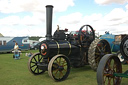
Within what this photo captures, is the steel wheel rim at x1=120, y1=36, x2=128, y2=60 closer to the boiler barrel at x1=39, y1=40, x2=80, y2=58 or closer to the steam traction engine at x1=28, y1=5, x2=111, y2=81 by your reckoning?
the steam traction engine at x1=28, y1=5, x2=111, y2=81

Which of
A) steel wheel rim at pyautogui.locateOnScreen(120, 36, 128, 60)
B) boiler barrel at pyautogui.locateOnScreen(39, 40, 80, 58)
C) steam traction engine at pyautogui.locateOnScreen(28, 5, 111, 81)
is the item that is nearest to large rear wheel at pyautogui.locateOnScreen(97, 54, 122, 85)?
steel wheel rim at pyautogui.locateOnScreen(120, 36, 128, 60)

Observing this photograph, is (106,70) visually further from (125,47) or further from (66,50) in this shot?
(66,50)

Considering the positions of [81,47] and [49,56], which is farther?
[81,47]

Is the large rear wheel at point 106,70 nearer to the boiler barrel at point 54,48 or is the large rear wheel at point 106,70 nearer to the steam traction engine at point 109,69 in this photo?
the steam traction engine at point 109,69

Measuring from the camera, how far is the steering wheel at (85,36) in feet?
21.9

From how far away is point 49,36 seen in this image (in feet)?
19.0

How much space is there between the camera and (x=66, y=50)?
6.02 m

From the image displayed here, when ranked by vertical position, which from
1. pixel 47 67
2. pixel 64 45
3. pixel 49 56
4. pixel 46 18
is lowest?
pixel 47 67

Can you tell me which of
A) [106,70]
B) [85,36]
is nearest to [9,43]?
[85,36]

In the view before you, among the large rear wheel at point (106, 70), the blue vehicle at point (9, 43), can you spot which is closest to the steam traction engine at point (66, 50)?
the large rear wheel at point (106, 70)

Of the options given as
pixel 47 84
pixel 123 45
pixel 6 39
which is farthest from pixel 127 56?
pixel 6 39

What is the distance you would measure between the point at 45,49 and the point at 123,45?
9.44 feet

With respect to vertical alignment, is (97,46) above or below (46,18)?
below

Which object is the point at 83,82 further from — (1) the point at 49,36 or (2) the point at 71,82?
(1) the point at 49,36
